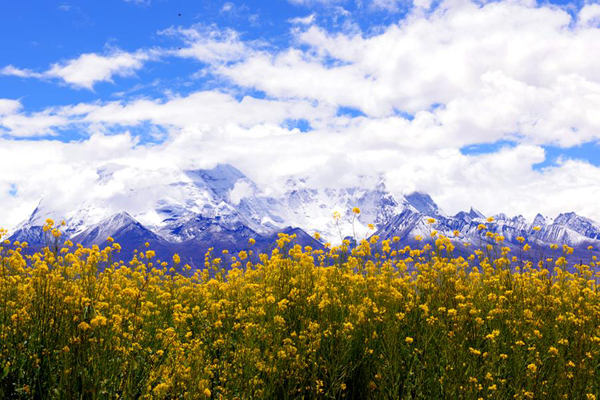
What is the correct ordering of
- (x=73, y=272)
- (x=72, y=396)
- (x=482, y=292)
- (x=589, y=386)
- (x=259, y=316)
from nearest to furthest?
1. (x=72, y=396)
2. (x=589, y=386)
3. (x=259, y=316)
4. (x=73, y=272)
5. (x=482, y=292)

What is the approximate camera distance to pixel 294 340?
234 inches

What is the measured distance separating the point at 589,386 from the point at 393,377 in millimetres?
2410

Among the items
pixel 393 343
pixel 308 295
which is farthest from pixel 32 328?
pixel 393 343

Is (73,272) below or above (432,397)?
above

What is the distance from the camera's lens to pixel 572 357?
6.34 metres

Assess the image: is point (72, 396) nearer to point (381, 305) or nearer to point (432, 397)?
point (432, 397)

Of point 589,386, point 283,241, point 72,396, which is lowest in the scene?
point 589,386

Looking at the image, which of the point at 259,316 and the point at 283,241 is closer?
the point at 259,316

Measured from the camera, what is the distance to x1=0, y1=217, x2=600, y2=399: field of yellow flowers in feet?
16.0

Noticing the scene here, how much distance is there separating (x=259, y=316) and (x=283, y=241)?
9.13ft

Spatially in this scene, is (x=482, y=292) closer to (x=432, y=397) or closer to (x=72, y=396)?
(x=432, y=397)

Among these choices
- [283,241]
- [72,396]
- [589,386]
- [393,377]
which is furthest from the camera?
[283,241]

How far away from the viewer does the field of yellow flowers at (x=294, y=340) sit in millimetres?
4891

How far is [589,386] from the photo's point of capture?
5.59 metres
